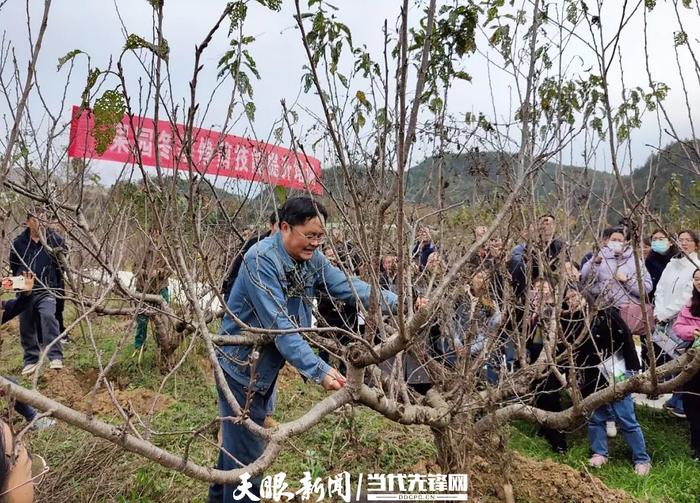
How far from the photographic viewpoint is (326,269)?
91.4 inches

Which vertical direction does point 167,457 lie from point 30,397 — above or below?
below

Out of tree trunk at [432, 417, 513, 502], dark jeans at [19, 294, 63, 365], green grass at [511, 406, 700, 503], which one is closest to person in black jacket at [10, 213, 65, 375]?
dark jeans at [19, 294, 63, 365]

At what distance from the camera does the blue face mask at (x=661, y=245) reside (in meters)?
4.48

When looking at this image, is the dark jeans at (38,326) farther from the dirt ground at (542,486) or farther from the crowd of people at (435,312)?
the dirt ground at (542,486)

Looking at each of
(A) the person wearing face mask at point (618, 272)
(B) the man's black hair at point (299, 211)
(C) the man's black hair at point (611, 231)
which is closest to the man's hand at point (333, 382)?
(B) the man's black hair at point (299, 211)

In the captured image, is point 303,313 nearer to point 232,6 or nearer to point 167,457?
point 167,457

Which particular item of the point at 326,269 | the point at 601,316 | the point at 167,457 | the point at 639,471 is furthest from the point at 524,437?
the point at 167,457

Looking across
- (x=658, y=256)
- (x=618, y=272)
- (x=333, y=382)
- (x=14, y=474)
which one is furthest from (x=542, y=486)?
(x=658, y=256)

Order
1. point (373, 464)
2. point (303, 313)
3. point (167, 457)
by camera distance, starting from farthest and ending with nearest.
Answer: point (373, 464) < point (303, 313) < point (167, 457)

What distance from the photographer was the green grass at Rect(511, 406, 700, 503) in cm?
323

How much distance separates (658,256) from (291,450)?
3656 millimetres

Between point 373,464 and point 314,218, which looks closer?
point 314,218

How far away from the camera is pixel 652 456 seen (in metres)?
3.72

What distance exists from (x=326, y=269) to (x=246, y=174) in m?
2.24
